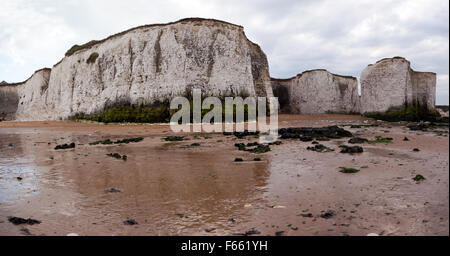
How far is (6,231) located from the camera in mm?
3840

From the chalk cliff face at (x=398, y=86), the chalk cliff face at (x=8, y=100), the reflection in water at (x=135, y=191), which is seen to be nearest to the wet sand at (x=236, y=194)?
the reflection in water at (x=135, y=191)

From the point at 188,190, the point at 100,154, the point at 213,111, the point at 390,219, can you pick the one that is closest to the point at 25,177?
the point at 100,154

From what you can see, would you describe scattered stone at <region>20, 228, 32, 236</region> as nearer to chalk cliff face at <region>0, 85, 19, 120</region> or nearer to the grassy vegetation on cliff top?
the grassy vegetation on cliff top

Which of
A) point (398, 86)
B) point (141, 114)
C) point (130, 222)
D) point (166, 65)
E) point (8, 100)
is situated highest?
point (166, 65)

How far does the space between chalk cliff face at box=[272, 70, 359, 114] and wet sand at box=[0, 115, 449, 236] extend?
117 ft

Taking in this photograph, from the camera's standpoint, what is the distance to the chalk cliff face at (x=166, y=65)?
2772 centimetres

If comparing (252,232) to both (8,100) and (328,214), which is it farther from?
(8,100)

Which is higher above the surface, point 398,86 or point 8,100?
point 8,100

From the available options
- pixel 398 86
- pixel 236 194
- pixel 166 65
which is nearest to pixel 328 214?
pixel 236 194

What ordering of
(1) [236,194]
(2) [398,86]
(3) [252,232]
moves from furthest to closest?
(2) [398,86] < (1) [236,194] < (3) [252,232]

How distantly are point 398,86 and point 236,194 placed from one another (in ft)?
91.9

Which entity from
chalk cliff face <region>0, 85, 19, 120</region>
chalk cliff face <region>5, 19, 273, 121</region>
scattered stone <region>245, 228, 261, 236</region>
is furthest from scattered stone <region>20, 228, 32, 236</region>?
chalk cliff face <region>0, 85, 19, 120</region>

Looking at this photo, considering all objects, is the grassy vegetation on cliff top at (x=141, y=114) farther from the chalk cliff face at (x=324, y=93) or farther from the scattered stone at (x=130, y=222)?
the scattered stone at (x=130, y=222)

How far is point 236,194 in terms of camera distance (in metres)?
5.37
